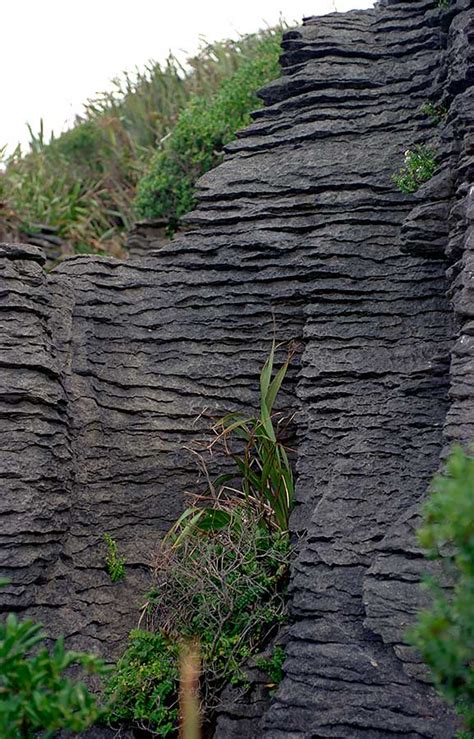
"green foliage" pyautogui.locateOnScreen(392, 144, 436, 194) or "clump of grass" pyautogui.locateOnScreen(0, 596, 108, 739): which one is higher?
"green foliage" pyautogui.locateOnScreen(392, 144, 436, 194)

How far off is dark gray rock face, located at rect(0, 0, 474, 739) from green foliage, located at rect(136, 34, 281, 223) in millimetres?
2190

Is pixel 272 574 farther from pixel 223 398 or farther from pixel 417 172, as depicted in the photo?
pixel 417 172

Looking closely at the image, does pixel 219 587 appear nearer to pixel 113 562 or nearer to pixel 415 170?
pixel 113 562

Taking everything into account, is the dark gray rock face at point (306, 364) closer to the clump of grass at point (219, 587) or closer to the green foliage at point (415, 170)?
the green foliage at point (415, 170)

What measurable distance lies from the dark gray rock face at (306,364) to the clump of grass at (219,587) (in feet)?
0.74

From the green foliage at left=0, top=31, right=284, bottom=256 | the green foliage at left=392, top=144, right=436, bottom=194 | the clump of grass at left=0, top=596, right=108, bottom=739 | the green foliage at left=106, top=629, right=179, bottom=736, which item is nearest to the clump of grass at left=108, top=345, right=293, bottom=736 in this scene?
the green foliage at left=106, top=629, right=179, bottom=736

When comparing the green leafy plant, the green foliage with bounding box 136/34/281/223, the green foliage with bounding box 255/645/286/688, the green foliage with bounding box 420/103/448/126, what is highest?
the green foliage with bounding box 136/34/281/223

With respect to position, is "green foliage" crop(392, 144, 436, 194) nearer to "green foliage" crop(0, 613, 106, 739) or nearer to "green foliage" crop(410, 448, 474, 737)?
"green foliage" crop(410, 448, 474, 737)

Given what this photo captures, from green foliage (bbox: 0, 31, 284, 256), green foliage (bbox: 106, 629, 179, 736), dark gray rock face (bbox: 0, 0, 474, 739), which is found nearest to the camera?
dark gray rock face (bbox: 0, 0, 474, 739)

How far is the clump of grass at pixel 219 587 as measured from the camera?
582 cm

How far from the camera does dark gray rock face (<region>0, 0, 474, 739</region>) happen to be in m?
5.34

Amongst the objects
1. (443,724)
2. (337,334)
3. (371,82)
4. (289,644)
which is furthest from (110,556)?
(371,82)

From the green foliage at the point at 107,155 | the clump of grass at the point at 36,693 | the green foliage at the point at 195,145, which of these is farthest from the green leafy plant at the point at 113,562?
the green foliage at the point at 107,155

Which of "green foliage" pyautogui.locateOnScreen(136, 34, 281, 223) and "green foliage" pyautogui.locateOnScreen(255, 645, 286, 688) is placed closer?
"green foliage" pyautogui.locateOnScreen(255, 645, 286, 688)
